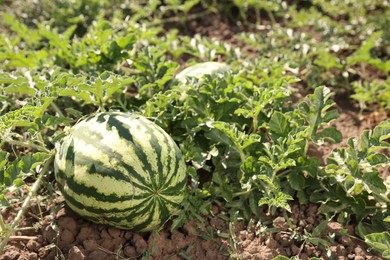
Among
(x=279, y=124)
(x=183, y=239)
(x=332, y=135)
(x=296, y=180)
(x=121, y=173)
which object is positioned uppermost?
(x=121, y=173)

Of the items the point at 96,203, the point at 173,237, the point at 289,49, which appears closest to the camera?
the point at 96,203

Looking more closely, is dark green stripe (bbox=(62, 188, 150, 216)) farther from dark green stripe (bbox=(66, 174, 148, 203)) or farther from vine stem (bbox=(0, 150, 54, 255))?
vine stem (bbox=(0, 150, 54, 255))

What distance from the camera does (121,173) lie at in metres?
2.52

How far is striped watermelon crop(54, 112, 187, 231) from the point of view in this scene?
252 cm

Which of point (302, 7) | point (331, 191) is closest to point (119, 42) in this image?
point (331, 191)

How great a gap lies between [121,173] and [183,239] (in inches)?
23.1

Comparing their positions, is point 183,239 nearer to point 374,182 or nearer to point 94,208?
point 94,208

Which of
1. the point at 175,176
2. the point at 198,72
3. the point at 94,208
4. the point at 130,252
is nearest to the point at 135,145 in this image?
the point at 175,176

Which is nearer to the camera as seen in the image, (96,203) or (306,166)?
(96,203)

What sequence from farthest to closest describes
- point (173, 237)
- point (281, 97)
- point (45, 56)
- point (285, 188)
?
point (45, 56)
point (281, 97)
point (285, 188)
point (173, 237)

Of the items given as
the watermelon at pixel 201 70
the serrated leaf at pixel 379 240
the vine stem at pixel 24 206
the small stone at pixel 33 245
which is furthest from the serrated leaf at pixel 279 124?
the small stone at pixel 33 245

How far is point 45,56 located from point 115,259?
1.72 meters

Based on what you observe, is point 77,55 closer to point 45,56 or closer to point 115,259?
point 45,56

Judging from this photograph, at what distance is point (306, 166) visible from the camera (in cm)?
301
